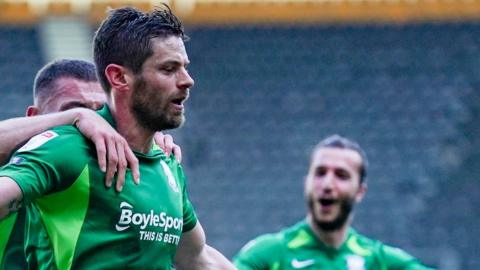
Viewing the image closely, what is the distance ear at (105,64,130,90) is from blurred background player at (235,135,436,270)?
3.08 m

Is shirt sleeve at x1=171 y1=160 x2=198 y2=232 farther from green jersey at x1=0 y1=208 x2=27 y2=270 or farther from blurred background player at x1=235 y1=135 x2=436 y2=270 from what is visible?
blurred background player at x1=235 y1=135 x2=436 y2=270

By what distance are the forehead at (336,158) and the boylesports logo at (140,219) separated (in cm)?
342

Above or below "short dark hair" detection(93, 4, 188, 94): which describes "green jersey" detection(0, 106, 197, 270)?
below

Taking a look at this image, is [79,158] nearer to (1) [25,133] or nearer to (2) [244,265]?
(1) [25,133]

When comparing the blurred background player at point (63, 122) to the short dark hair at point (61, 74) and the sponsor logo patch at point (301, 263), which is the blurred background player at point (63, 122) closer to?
the short dark hair at point (61, 74)

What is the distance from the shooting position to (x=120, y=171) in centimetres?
333

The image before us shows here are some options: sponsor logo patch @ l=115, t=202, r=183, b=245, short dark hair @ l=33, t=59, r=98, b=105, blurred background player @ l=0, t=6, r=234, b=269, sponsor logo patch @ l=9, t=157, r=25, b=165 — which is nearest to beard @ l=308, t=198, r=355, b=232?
short dark hair @ l=33, t=59, r=98, b=105

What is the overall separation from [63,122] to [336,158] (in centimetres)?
359

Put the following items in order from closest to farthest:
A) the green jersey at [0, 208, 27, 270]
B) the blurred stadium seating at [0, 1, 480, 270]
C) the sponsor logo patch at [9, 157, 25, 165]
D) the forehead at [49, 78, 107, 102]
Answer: the sponsor logo patch at [9, 157, 25, 165] < the green jersey at [0, 208, 27, 270] < the forehead at [49, 78, 107, 102] < the blurred stadium seating at [0, 1, 480, 270]

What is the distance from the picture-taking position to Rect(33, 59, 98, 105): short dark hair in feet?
13.6

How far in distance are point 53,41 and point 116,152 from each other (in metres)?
14.2

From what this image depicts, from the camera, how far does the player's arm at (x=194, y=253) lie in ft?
12.5

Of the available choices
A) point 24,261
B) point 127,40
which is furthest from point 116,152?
point 24,261

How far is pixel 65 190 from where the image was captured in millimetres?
3236
